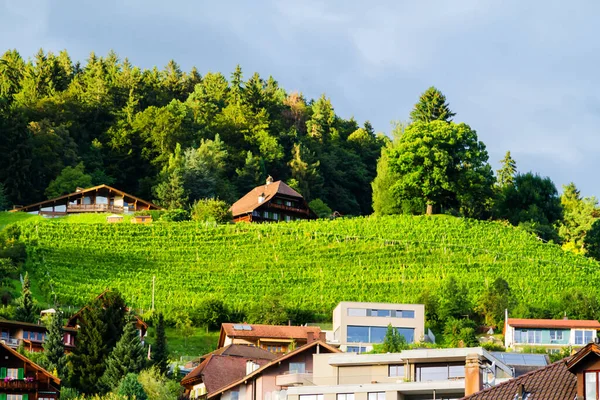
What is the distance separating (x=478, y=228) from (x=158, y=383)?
61770mm

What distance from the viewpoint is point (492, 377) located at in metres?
40.9

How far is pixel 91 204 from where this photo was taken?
432 feet

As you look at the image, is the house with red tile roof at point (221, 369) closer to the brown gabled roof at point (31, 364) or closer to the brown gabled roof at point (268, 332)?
the brown gabled roof at point (31, 364)

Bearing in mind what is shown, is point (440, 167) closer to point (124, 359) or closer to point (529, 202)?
point (529, 202)

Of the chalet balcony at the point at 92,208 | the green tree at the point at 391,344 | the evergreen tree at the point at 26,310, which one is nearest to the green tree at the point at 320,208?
the chalet balcony at the point at 92,208

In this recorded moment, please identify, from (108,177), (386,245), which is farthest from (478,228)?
(108,177)

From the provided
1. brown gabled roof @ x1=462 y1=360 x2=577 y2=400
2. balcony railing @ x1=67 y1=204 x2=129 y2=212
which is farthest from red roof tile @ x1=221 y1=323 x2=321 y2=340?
balcony railing @ x1=67 y1=204 x2=129 y2=212

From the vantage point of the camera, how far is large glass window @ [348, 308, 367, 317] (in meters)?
81.9

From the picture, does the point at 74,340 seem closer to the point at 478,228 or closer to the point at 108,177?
the point at 478,228

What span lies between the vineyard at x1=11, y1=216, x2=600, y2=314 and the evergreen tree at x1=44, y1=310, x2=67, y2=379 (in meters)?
22.6

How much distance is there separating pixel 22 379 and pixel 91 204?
73.5 metres

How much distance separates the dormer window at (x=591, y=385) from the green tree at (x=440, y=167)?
9639cm

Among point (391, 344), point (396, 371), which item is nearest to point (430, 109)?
point (391, 344)

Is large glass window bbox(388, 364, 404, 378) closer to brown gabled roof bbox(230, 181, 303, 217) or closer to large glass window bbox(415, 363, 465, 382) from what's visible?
large glass window bbox(415, 363, 465, 382)
